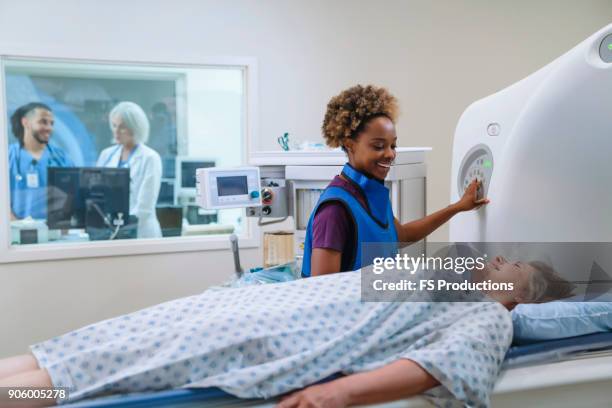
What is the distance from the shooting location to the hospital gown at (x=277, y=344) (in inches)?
47.8

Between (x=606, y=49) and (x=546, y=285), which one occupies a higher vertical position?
(x=606, y=49)

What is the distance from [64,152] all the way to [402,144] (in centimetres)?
201

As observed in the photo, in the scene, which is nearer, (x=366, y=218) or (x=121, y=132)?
(x=366, y=218)

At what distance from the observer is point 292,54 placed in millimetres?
3295

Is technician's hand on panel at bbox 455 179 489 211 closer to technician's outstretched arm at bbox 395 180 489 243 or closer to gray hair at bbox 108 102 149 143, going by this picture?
technician's outstretched arm at bbox 395 180 489 243

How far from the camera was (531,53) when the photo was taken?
364 cm

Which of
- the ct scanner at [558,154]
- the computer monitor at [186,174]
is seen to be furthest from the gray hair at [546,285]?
the computer monitor at [186,174]

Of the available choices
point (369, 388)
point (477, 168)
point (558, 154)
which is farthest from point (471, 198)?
point (369, 388)

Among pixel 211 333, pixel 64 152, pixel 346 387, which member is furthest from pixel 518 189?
pixel 64 152

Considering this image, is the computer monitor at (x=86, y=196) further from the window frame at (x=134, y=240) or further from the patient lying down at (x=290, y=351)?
the patient lying down at (x=290, y=351)

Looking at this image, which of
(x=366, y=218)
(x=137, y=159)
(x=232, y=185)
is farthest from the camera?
(x=137, y=159)

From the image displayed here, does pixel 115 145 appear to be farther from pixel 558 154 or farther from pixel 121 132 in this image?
pixel 558 154

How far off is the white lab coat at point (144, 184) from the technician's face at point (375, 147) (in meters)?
1.91

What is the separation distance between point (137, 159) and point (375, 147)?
6.58 ft
